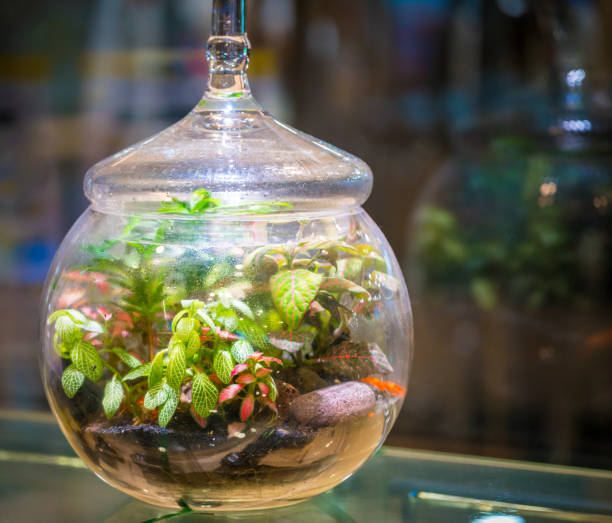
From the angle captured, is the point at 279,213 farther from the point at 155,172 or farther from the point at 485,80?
the point at 485,80

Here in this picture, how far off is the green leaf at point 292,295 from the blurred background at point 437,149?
114 centimetres

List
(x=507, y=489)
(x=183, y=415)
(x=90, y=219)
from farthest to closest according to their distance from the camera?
(x=507, y=489)
(x=90, y=219)
(x=183, y=415)

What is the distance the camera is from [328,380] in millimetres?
682

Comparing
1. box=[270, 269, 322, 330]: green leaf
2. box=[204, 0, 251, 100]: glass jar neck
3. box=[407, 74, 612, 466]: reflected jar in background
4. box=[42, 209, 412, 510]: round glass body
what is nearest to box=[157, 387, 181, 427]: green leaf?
box=[42, 209, 412, 510]: round glass body

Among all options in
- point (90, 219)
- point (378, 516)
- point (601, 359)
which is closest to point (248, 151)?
point (90, 219)

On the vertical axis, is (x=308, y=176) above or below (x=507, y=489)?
above

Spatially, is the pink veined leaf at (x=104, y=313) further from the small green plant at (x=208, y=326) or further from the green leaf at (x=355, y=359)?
the green leaf at (x=355, y=359)

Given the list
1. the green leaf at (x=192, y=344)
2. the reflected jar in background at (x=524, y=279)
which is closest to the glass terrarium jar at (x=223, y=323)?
the green leaf at (x=192, y=344)

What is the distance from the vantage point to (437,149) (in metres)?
1.99

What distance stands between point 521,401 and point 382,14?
1025mm

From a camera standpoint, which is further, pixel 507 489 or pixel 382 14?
pixel 382 14

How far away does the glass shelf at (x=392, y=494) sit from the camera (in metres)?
0.82

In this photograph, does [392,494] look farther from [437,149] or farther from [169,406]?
[437,149]

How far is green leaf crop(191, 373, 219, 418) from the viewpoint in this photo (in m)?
0.63
